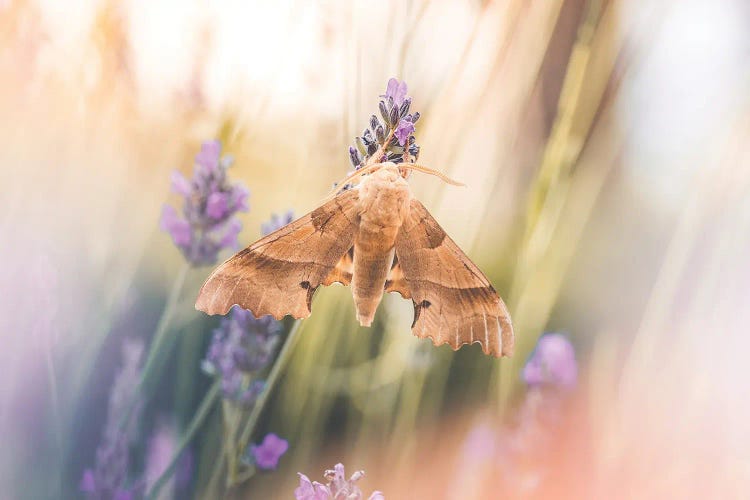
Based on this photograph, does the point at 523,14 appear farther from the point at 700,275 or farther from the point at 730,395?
the point at 730,395

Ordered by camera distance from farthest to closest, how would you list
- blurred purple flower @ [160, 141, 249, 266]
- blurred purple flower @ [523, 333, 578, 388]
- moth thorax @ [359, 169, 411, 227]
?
blurred purple flower @ [523, 333, 578, 388], blurred purple flower @ [160, 141, 249, 266], moth thorax @ [359, 169, 411, 227]

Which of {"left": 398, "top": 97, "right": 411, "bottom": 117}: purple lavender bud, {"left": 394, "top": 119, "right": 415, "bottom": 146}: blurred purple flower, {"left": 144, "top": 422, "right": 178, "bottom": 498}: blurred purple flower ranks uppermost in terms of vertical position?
{"left": 398, "top": 97, "right": 411, "bottom": 117}: purple lavender bud

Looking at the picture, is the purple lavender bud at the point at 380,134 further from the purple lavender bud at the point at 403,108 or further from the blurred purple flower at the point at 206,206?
the blurred purple flower at the point at 206,206

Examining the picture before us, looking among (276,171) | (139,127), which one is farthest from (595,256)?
(139,127)

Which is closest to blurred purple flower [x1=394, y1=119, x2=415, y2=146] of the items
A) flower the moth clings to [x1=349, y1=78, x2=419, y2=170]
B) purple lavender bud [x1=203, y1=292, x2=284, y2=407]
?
flower the moth clings to [x1=349, y1=78, x2=419, y2=170]

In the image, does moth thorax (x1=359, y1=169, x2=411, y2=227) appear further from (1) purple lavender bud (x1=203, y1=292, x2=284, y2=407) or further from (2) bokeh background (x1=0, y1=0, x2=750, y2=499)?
(2) bokeh background (x1=0, y1=0, x2=750, y2=499)

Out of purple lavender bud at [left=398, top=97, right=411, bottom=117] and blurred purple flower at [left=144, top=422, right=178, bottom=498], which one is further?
blurred purple flower at [left=144, top=422, right=178, bottom=498]
